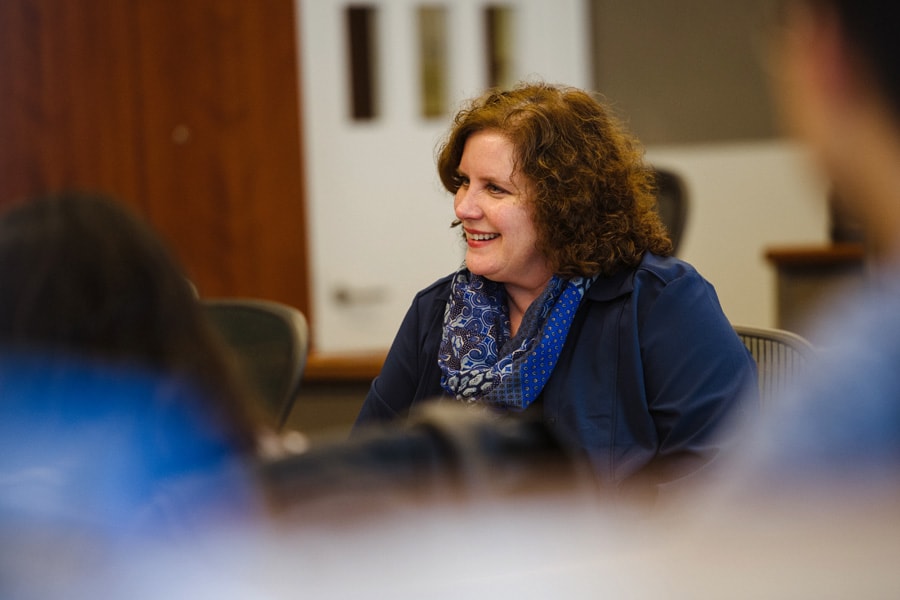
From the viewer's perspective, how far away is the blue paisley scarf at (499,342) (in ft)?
5.83

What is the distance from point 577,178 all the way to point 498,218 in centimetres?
15

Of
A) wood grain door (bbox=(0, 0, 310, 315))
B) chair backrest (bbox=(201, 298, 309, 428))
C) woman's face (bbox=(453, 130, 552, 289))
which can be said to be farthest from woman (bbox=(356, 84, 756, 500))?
wood grain door (bbox=(0, 0, 310, 315))

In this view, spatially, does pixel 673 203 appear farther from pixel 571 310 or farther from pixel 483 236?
pixel 571 310

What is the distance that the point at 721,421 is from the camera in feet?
5.36

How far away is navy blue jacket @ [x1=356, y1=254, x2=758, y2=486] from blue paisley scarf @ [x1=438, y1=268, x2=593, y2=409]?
0.03m

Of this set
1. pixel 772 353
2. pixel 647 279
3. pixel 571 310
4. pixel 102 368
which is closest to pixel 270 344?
pixel 571 310

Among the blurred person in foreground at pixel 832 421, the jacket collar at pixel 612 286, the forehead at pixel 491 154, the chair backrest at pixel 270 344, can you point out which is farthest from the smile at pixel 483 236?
the blurred person in foreground at pixel 832 421

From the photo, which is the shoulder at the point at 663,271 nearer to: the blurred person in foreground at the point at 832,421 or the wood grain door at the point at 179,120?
the blurred person in foreground at the point at 832,421

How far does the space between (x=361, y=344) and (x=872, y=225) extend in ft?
15.5

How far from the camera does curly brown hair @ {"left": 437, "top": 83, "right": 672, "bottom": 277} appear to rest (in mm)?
1861

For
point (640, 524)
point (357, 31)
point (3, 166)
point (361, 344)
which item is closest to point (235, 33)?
point (357, 31)

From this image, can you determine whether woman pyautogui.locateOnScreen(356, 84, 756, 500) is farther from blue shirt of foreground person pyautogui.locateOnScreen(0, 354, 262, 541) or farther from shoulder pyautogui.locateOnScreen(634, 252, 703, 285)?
blue shirt of foreground person pyautogui.locateOnScreen(0, 354, 262, 541)

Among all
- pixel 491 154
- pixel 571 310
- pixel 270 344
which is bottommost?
pixel 270 344

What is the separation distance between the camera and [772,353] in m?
1.82
